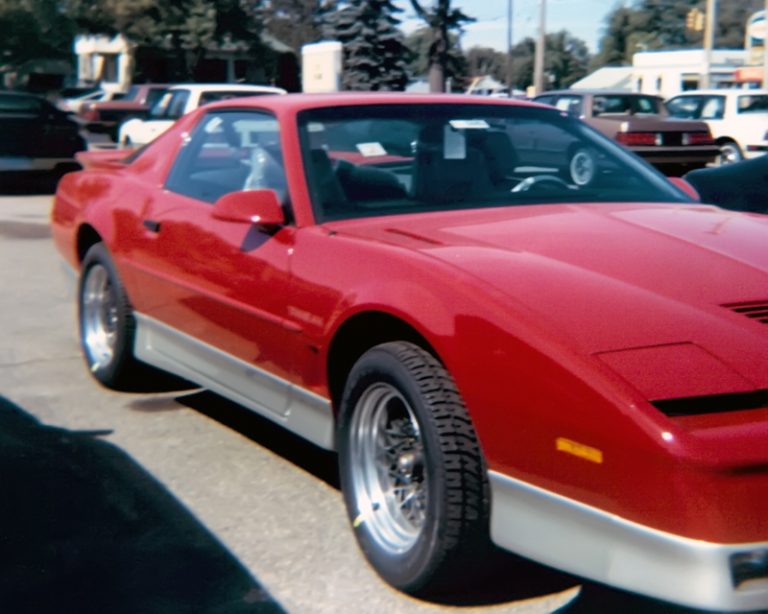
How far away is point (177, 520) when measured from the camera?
13.8 ft

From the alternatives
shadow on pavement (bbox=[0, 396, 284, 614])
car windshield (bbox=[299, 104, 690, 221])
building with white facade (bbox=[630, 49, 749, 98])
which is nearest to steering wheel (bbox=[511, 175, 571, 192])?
car windshield (bbox=[299, 104, 690, 221])

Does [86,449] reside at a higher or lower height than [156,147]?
lower

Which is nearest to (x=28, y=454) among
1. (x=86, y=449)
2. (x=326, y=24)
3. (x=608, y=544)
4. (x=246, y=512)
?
(x=86, y=449)

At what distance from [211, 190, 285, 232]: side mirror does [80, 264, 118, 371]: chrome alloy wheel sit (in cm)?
172

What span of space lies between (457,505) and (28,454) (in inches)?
94.6

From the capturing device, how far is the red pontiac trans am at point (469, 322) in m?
2.81

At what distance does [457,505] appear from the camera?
3.22 metres

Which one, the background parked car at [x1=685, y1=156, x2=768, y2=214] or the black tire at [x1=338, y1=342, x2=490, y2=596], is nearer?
the black tire at [x1=338, y1=342, x2=490, y2=596]

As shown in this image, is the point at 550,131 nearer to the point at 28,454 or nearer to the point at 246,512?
the point at 246,512

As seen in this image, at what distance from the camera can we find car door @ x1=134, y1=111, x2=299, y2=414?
427 cm

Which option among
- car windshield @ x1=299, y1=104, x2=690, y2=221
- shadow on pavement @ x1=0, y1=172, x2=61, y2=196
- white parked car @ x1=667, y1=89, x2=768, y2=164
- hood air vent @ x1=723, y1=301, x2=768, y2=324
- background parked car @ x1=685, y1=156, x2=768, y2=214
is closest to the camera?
hood air vent @ x1=723, y1=301, x2=768, y2=324

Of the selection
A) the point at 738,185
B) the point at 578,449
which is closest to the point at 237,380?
the point at 578,449

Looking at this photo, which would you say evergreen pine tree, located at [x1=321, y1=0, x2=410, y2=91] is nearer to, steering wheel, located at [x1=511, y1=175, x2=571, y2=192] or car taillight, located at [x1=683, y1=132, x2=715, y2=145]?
car taillight, located at [x1=683, y1=132, x2=715, y2=145]

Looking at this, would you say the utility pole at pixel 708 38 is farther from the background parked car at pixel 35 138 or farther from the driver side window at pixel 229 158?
the driver side window at pixel 229 158
